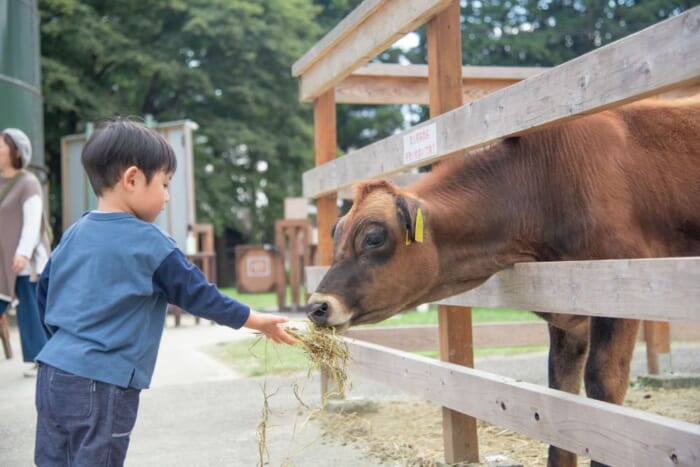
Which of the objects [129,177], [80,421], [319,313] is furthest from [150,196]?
[319,313]

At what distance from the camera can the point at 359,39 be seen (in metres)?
4.64

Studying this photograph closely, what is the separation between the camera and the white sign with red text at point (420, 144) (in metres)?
3.79

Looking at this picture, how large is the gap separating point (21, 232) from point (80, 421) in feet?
14.5

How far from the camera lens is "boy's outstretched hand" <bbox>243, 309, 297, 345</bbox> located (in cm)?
277

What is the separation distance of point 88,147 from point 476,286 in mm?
1706

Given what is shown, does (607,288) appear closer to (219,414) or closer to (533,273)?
(533,273)

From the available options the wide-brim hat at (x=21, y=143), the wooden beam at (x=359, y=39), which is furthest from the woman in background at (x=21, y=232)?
the wooden beam at (x=359, y=39)

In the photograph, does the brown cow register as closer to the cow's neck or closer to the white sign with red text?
the cow's neck

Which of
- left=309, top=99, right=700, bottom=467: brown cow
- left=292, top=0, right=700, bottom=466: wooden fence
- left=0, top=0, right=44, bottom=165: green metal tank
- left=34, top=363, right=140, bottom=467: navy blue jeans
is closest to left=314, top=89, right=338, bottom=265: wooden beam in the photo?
left=292, top=0, right=700, bottom=466: wooden fence

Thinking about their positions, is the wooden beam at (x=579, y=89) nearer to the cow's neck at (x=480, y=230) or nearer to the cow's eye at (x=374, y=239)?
the cow's neck at (x=480, y=230)

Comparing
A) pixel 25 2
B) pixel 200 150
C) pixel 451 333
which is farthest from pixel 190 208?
pixel 200 150

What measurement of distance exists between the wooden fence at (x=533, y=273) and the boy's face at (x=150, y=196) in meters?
1.30

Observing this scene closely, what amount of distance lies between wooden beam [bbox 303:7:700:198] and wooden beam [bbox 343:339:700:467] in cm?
96

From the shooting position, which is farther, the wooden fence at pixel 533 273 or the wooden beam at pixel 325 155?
the wooden beam at pixel 325 155
